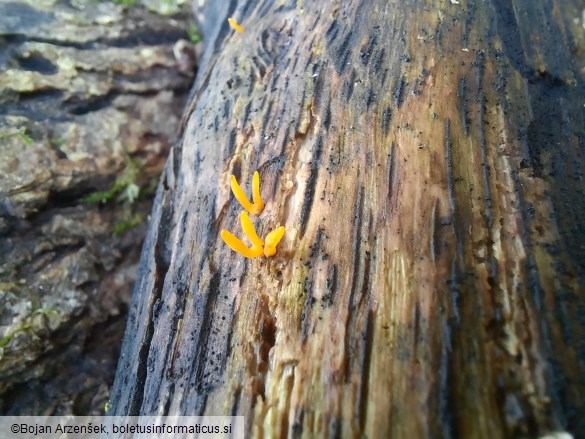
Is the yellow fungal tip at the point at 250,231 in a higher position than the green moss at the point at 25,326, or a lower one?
higher

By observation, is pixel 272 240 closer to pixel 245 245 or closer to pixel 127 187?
pixel 245 245

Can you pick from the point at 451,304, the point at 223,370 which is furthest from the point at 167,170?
the point at 451,304

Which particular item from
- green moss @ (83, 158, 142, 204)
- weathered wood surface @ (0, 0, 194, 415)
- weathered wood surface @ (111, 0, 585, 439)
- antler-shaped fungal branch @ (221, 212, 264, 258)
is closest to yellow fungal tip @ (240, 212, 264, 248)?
antler-shaped fungal branch @ (221, 212, 264, 258)

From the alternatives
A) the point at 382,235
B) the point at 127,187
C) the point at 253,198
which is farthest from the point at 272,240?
the point at 127,187

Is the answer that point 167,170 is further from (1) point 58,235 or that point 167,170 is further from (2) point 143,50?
(2) point 143,50

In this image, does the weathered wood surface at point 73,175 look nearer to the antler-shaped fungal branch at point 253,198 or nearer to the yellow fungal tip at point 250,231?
the antler-shaped fungal branch at point 253,198

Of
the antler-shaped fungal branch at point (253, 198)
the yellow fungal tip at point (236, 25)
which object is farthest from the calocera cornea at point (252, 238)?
the yellow fungal tip at point (236, 25)
